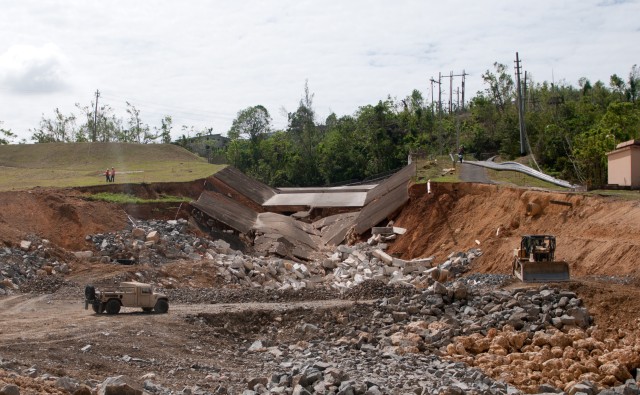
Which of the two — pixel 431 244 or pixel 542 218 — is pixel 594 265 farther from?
pixel 431 244

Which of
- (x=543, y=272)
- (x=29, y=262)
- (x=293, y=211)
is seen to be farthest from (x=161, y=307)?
(x=293, y=211)

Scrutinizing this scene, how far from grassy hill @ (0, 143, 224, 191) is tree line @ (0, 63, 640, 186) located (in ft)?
35.2

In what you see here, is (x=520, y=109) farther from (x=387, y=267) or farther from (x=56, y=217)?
(x=56, y=217)

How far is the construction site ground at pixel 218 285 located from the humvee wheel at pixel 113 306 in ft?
2.07

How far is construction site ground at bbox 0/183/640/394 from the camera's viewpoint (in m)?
16.9

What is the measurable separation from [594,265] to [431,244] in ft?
36.7

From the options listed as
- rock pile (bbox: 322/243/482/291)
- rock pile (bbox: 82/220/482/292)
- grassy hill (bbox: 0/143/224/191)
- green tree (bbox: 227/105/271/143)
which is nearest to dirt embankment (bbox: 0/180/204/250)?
rock pile (bbox: 82/220/482/292)

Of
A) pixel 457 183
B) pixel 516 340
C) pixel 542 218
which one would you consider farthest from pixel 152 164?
pixel 516 340

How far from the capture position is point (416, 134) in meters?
76.7

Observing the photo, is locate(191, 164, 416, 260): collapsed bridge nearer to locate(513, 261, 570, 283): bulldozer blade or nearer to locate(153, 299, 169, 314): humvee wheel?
locate(153, 299, 169, 314): humvee wheel

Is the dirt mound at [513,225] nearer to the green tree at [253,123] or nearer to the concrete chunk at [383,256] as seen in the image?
the concrete chunk at [383,256]

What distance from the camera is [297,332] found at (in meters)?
22.5

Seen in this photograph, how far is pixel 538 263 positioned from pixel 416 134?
5319 cm

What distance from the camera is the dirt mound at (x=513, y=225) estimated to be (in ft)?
85.6
